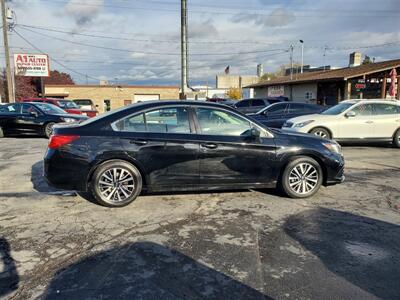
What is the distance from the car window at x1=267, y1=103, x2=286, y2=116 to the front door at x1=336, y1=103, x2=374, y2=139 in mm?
3588

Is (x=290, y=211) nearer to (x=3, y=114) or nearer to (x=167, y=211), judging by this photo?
(x=167, y=211)

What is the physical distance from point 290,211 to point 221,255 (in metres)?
1.76

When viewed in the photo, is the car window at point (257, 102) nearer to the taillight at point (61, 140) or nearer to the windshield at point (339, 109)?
the windshield at point (339, 109)

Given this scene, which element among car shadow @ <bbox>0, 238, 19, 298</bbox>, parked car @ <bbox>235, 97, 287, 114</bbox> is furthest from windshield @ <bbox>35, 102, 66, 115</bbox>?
car shadow @ <bbox>0, 238, 19, 298</bbox>

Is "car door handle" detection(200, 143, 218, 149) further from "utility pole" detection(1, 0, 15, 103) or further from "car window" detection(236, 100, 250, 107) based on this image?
"utility pole" detection(1, 0, 15, 103)

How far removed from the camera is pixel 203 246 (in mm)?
3738

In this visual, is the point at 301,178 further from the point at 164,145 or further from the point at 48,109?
the point at 48,109

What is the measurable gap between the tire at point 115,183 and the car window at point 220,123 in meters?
1.27

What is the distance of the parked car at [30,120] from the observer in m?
12.8

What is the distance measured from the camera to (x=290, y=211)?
4883 millimetres

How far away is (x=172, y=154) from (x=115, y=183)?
0.96m

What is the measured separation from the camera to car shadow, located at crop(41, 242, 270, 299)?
2.84 meters

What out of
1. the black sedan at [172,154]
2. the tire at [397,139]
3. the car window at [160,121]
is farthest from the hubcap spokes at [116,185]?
the tire at [397,139]

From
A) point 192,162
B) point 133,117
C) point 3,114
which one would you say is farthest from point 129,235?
point 3,114
